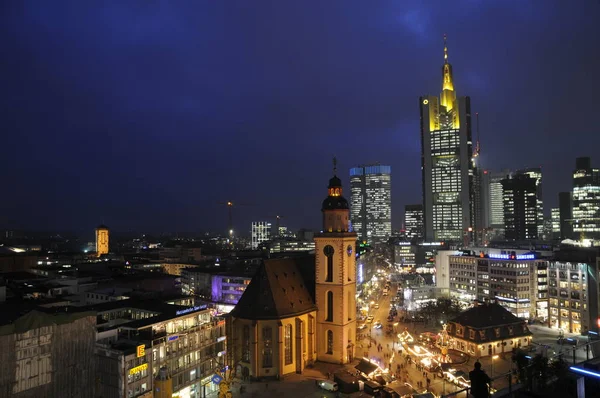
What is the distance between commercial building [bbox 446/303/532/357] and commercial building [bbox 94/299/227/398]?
109ft

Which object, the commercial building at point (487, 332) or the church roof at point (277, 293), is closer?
the church roof at point (277, 293)

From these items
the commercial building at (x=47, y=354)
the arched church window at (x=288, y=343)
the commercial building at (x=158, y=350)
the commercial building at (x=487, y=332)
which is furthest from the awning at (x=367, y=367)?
the commercial building at (x=47, y=354)

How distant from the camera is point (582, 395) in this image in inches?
872

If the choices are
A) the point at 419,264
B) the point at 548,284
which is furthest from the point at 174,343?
the point at 419,264

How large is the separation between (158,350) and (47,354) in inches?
369

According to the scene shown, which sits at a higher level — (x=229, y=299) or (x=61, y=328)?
(x=61, y=328)

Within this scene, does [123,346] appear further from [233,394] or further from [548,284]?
[548,284]

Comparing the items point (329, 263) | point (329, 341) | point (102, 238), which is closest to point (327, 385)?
point (329, 341)

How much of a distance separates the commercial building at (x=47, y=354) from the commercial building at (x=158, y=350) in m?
1.49

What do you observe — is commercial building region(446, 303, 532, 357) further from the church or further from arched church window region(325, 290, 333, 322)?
arched church window region(325, 290, 333, 322)

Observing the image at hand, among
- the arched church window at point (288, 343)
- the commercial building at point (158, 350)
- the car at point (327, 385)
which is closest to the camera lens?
the commercial building at point (158, 350)

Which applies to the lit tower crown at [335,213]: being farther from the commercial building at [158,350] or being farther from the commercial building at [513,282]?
the commercial building at [513,282]

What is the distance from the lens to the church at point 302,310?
2014 inches

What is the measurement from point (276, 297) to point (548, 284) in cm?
5959
